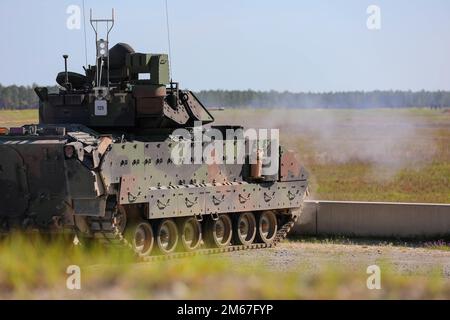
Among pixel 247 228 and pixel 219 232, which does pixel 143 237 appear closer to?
pixel 219 232

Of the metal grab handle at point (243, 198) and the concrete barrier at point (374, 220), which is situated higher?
the metal grab handle at point (243, 198)

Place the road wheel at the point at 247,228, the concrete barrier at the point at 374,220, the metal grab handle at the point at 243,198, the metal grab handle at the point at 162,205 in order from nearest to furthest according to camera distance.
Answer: the metal grab handle at the point at 162,205 → the metal grab handle at the point at 243,198 → the road wheel at the point at 247,228 → the concrete barrier at the point at 374,220

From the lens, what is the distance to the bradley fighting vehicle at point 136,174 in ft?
66.2

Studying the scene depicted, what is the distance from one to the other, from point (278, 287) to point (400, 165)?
35.7 metres

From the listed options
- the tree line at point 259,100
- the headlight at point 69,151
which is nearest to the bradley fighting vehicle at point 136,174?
the headlight at point 69,151

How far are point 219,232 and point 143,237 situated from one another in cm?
256

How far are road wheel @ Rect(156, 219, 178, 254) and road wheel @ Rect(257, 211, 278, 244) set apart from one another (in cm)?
289

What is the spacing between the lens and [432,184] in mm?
40000

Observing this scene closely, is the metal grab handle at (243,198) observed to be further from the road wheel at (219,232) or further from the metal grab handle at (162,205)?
the metal grab handle at (162,205)

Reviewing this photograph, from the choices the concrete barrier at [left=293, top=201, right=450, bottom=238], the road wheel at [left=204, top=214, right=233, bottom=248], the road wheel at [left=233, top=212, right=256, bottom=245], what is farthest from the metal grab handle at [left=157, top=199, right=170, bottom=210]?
the concrete barrier at [left=293, top=201, right=450, bottom=238]

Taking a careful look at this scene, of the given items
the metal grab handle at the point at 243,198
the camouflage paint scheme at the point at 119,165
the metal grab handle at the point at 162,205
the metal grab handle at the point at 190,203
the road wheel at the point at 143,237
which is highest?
the camouflage paint scheme at the point at 119,165

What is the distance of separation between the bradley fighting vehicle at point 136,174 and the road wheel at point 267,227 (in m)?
0.03

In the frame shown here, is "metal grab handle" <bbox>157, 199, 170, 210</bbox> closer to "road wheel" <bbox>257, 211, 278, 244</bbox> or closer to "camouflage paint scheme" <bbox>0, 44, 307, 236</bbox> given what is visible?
"camouflage paint scheme" <bbox>0, 44, 307, 236</bbox>

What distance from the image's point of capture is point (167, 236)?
2206cm
